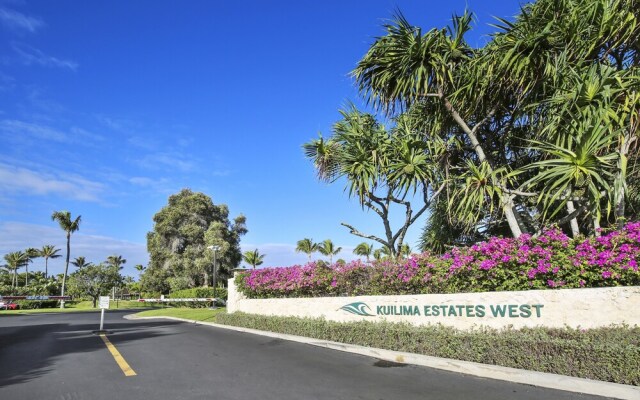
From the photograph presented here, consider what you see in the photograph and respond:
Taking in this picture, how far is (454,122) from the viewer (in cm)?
1387

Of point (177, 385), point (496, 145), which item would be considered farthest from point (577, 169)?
Result: point (177, 385)

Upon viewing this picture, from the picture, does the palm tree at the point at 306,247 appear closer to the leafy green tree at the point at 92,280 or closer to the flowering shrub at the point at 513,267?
the leafy green tree at the point at 92,280

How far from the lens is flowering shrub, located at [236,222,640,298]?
7414 mm

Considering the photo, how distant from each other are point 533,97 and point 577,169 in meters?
4.25

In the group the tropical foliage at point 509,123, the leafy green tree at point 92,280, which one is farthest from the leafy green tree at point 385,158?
the leafy green tree at point 92,280

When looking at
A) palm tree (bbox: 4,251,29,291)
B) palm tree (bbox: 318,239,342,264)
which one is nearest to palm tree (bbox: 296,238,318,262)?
palm tree (bbox: 318,239,342,264)

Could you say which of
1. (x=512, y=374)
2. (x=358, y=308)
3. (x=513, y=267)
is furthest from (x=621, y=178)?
(x=358, y=308)

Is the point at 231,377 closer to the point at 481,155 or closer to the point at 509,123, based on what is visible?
the point at 481,155

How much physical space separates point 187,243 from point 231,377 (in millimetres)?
46539

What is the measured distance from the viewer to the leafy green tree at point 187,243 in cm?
4791

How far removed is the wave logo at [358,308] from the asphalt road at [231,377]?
2014 millimetres

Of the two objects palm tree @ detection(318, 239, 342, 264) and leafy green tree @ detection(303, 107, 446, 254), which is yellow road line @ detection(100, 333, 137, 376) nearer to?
leafy green tree @ detection(303, 107, 446, 254)

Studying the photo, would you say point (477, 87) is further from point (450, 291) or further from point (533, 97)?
point (450, 291)

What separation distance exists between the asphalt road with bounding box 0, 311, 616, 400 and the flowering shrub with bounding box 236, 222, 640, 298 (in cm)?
260
